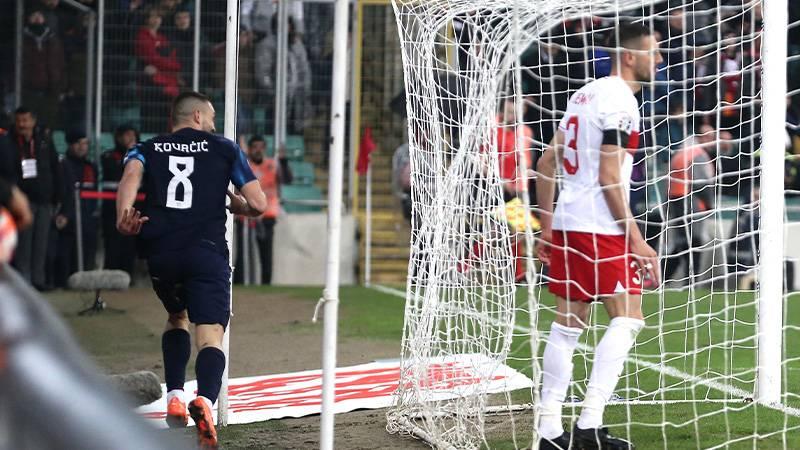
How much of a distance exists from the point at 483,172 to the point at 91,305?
8705mm

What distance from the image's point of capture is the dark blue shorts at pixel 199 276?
638 centimetres

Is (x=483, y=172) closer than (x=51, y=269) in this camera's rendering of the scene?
Yes

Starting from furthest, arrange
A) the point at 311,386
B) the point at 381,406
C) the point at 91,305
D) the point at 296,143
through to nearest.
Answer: the point at 296,143
the point at 91,305
the point at 311,386
the point at 381,406

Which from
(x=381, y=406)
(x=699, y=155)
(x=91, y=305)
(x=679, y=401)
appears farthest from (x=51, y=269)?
(x=679, y=401)

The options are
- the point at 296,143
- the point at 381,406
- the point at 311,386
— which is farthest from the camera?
the point at 296,143

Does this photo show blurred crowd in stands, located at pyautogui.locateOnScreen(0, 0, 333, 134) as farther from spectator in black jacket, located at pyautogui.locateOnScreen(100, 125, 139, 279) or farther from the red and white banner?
the red and white banner

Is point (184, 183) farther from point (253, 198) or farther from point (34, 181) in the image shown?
point (34, 181)

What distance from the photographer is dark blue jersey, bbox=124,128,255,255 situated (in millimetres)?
6410

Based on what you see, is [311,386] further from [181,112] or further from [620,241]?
Answer: [620,241]

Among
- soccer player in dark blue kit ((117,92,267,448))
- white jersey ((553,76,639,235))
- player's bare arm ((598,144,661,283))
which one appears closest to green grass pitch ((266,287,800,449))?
player's bare arm ((598,144,661,283))

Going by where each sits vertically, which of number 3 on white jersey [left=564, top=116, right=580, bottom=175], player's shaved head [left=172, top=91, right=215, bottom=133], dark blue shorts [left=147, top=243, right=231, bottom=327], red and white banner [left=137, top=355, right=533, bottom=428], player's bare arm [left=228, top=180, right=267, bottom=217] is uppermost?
player's shaved head [left=172, top=91, right=215, bottom=133]

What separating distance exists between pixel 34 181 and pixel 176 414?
10.1 m

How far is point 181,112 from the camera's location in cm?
654

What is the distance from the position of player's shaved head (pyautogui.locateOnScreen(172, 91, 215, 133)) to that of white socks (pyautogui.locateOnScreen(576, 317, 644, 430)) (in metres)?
2.34
